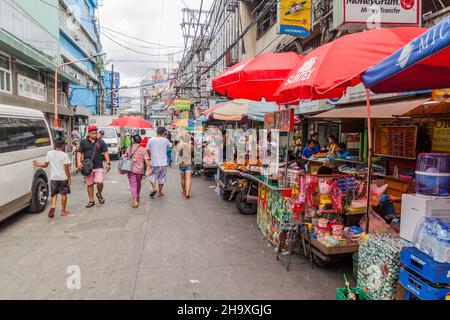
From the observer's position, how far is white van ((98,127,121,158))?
21694mm

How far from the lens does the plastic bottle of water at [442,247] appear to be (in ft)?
9.22

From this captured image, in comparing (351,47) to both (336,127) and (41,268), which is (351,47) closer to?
(41,268)

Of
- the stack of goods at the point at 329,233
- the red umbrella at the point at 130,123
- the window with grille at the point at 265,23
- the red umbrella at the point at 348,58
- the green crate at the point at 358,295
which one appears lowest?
the green crate at the point at 358,295

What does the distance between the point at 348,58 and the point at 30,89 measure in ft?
61.1

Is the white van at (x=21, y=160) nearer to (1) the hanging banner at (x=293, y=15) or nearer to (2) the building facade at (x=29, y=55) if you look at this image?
(2) the building facade at (x=29, y=55)

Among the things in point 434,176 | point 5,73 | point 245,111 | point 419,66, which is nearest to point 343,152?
point 245,111

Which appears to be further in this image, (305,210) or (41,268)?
(305,210)

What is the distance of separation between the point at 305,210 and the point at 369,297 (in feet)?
5.50

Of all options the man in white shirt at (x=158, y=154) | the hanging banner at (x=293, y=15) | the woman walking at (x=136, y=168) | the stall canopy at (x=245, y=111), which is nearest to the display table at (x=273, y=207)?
the woman walking at (x=136, y=168)

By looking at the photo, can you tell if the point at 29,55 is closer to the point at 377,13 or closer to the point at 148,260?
the point at 148,260

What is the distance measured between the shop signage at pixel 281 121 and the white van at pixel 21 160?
513 centimetres

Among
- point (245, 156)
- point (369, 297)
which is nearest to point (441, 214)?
point (369, 297)

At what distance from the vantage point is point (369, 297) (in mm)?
3500

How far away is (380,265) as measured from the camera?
11.4ft
